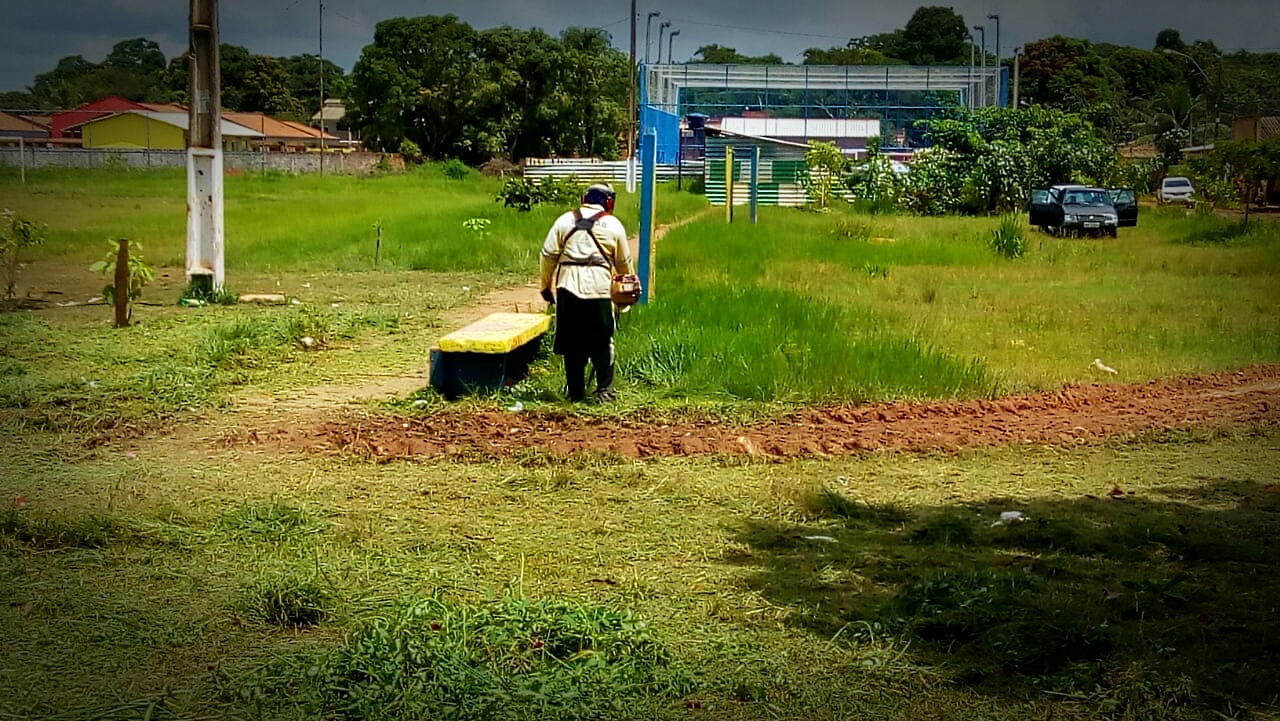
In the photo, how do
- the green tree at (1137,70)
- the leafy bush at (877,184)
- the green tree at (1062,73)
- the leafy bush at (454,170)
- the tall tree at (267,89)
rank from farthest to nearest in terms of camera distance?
the green tree at (1137,70)
the tall tree at (267,89)
the green tree at (1062,73)
the leafy bush at (454,170)
the leafy bush at (877,184)

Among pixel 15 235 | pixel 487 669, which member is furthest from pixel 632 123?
pixel 487 669

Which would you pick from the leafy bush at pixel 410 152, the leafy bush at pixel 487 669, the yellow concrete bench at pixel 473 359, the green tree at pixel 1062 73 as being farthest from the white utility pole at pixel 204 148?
the green tree at pixel 1062 73

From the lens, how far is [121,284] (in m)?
13.9

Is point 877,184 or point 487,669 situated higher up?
point 877,184

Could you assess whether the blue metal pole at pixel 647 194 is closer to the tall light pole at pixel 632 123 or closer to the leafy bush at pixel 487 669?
the leafy bush at pixel 487 669

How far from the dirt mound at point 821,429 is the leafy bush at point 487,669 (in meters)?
3.53

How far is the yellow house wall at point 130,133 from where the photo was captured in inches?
1686

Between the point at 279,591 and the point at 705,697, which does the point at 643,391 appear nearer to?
the point at 279,591

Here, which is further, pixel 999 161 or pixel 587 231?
pixel 999 161

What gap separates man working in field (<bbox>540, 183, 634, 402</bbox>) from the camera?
10.1 metres

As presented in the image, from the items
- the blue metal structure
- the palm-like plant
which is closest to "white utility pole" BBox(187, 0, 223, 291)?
the blue metal structure

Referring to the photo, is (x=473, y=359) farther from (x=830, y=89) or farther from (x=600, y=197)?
(x=830, y=89)

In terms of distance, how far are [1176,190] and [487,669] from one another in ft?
167

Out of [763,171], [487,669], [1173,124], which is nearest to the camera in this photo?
[487,669]
